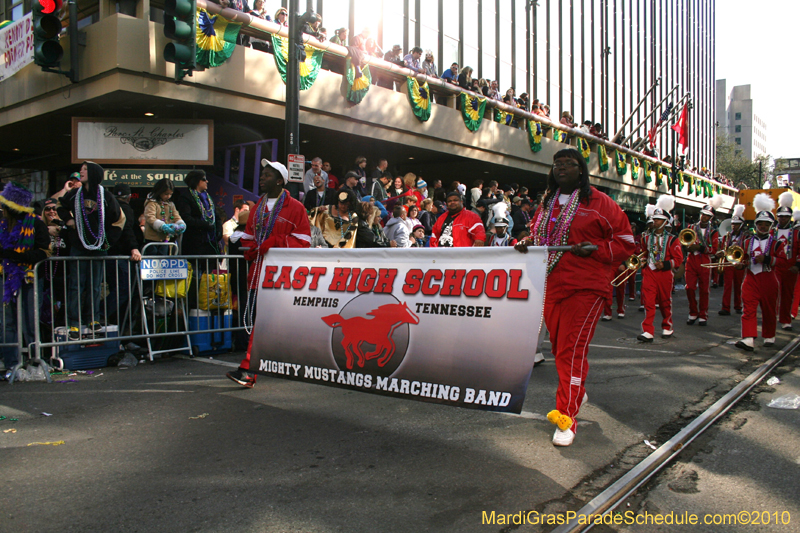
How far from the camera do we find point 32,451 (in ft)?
13.9

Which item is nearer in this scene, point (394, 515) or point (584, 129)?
point (394, 515)

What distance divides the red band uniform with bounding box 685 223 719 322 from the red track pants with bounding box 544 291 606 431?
26.4ft

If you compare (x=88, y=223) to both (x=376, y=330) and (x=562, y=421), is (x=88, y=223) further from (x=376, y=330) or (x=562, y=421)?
(x=562, y=421)

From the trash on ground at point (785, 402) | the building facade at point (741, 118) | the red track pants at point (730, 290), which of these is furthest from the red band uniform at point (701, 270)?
the building facade at point (741, 118)

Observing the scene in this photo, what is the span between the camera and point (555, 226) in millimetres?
4488

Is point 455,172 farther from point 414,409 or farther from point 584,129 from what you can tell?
point 414,409

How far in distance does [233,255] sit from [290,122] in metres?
2.24

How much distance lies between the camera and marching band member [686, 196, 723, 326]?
11.4 m

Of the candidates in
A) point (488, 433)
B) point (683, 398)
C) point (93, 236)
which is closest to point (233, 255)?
point (93, 236)

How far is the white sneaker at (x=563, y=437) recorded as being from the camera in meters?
4.21

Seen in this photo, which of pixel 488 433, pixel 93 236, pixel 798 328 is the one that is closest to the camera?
pixel 488 433

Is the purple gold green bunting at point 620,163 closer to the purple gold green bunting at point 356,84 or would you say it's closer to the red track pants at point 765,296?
the purple gold green bunting at point 356,84

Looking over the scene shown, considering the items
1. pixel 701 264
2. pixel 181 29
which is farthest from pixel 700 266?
pixel 181 29

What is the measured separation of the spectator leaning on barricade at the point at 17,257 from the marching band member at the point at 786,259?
9581mm
